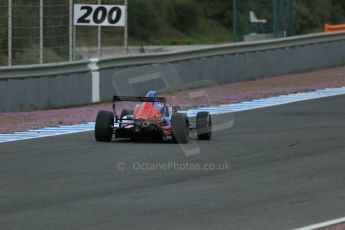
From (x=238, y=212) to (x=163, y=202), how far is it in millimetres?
851

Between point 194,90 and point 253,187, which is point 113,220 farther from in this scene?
point 194,90

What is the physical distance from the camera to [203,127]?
14.8m

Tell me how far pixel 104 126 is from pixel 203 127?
1.43 m

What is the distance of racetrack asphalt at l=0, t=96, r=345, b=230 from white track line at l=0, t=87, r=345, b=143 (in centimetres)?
61

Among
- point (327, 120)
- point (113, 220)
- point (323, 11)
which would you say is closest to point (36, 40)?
point (327, 120)

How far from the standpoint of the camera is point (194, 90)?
23266 millimetres

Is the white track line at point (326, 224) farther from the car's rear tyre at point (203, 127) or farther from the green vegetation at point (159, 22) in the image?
the green vegetation at point (159, 22)

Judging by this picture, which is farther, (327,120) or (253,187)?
(327,120)

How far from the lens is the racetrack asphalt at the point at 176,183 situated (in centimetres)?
904

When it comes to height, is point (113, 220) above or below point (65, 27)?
below

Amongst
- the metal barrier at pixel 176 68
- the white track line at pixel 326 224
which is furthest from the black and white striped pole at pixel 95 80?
the white track line at pixel 326 224

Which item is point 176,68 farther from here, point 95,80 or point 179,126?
point 179,126

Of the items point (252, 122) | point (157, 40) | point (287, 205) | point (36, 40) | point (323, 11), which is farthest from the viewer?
point (323, 11)

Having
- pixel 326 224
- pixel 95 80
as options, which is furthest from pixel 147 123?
pixel 95 80
